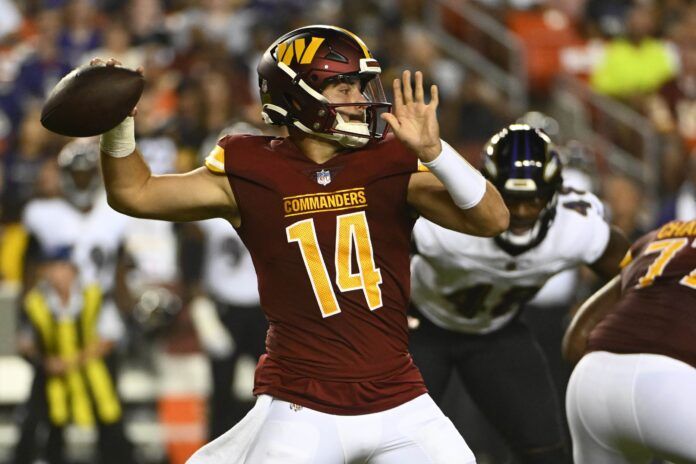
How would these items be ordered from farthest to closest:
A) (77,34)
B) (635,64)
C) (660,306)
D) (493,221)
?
1. (635,64)
2. (77,34)
3. (660,306)
4. (493,221)

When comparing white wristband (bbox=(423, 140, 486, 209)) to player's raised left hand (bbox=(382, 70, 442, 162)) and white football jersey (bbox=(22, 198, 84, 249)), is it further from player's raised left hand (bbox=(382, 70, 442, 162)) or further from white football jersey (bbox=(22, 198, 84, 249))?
white football jersey (bbox=(22, 198, 84, 249))

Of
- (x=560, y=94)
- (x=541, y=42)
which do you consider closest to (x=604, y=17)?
(x=541, y=42)

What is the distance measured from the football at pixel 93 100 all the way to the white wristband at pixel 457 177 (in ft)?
2.72

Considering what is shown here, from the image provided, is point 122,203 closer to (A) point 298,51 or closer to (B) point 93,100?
(B) point 93,100

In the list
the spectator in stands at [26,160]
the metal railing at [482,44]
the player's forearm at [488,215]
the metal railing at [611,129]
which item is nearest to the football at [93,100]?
the player's forearm at [488,215]

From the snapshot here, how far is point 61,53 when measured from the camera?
9922 millimetres

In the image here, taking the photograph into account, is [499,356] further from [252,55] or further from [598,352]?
[252,55]

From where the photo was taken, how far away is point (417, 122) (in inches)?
132

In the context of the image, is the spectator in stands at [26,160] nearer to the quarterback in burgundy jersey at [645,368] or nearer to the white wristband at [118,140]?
the white wristband at [118,140]

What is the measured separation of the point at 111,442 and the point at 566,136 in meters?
5.57

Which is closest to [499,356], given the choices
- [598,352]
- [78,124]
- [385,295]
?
[598,352]

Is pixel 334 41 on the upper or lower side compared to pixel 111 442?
upper

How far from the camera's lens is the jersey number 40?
347 centimetres

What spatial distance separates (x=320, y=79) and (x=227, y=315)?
12.1 ft
